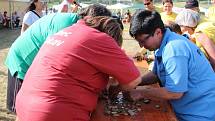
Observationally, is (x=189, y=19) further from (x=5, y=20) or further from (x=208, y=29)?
(x=5, y=20)

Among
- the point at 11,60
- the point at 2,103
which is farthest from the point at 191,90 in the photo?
the point at 2,103

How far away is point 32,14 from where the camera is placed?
601cm

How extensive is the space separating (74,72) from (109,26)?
0.34 m

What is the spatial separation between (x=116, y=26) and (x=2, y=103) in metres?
4.50

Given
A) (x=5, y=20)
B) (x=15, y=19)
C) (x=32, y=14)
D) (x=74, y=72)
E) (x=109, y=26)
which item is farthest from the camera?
(x=15, y=19)

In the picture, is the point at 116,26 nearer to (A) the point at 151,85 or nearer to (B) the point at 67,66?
(B) the point at 67,66

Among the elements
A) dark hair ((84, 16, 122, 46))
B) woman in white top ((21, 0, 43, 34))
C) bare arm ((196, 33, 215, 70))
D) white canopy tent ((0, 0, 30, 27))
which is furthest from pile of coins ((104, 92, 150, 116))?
white canopy tent ((0, 0, 30, 27))

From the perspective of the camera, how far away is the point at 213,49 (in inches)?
143

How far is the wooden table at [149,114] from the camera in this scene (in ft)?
8.06

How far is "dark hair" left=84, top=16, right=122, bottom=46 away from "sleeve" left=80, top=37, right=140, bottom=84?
9 cm

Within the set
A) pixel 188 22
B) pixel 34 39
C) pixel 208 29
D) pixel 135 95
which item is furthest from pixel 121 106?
pixel 188 22

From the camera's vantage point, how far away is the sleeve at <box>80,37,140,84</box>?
2301 millimetres

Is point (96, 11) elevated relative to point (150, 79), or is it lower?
elevated

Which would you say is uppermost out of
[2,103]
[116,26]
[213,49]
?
[116,26]
